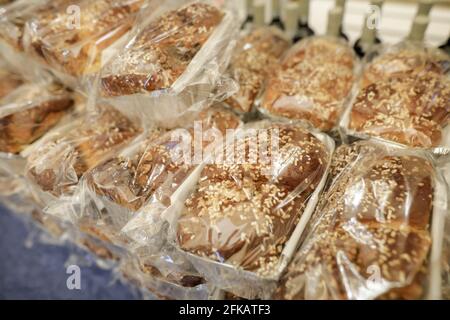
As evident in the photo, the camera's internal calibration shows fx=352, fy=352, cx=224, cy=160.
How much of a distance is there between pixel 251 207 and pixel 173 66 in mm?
576

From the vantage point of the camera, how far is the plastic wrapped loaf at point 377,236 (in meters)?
0.87

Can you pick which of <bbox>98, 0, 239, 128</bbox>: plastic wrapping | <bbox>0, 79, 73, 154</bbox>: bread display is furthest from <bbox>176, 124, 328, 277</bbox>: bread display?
<bbox>0, 79, 73, 154</bbox>: bread display

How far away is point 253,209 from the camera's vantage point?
40.5 inches

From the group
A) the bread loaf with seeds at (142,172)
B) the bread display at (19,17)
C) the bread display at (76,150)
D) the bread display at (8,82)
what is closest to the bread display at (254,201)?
the bread loaf with seeds at (142,172)

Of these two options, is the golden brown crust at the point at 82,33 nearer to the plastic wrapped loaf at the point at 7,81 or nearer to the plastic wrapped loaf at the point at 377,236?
the plastic wrapped loaf at the point at 7,81

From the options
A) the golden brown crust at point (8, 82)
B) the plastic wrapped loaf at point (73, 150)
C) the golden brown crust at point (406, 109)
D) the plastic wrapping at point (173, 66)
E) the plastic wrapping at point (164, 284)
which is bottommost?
the plastic wrapping at point (164, 284)

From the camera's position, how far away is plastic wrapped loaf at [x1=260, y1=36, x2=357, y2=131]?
52.0 inches

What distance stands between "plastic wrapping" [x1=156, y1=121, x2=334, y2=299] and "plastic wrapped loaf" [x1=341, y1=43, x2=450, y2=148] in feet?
0.64

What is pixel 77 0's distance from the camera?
1.51m

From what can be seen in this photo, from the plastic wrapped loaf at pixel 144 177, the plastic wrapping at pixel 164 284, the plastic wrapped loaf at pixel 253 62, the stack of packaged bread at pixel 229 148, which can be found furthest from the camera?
the plastic wrapped loaf at pixel 253 62

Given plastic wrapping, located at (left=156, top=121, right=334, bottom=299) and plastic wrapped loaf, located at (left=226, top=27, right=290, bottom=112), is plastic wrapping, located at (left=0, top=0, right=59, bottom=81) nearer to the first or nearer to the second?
plastic wrapped loaf, located at (left=226, top=27, right=290, bottom=112)

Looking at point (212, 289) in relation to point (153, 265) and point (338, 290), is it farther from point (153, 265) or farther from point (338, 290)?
point (338, 290)

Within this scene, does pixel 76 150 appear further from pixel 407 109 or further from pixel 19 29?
pixel 407 109

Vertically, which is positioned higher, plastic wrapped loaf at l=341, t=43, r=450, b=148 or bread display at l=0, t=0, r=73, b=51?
bread display at l=0, t=0, r=73, b=51
